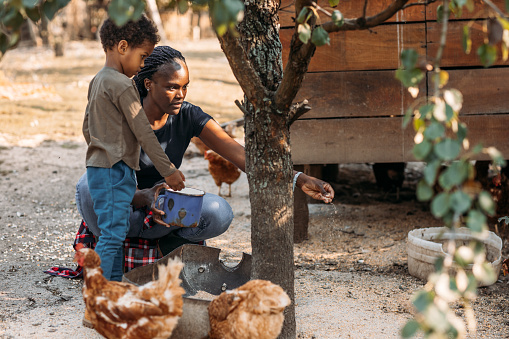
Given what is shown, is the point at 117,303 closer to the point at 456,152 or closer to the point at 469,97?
the point at 456,152

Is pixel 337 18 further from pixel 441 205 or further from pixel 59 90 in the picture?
pixel 59 90

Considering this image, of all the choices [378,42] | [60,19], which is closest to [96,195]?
[378,42]

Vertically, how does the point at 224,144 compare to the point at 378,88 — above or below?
below

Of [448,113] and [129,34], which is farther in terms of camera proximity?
[129,34]

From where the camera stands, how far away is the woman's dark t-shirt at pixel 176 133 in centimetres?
339

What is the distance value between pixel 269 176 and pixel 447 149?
1.20 meters

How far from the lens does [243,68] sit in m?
2.41

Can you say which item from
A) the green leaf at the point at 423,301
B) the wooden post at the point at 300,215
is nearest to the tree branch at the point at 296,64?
the green leaf at the point at 423,301

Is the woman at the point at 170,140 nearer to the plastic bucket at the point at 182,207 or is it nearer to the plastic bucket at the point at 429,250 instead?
the plastic bucket at the point at 182,207

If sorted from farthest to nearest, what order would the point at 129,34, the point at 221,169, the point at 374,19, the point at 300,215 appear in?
the point at 221,169, the point at 300,215, the point at 129,34, the point at 374,19

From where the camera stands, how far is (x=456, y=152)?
1.39 metres

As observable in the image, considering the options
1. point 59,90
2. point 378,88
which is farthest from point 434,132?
point 59,90

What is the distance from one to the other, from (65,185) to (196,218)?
3.54 m

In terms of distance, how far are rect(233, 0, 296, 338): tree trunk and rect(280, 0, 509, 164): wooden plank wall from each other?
A: 143cm
